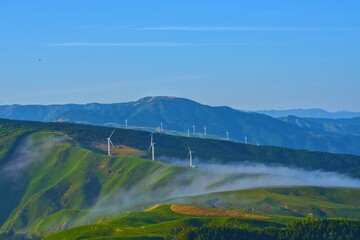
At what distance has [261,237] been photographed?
19725cm

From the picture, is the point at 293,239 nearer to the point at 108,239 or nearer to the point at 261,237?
the point at 261,237

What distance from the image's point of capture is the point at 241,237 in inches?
7638

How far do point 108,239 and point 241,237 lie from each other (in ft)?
106

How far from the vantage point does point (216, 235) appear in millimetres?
192250

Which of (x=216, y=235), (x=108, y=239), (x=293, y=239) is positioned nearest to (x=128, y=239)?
(x=108, y=239)

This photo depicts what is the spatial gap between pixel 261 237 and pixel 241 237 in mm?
6033

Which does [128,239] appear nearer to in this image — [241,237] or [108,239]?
[108,239]

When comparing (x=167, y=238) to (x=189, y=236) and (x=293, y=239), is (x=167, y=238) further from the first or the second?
(x=293, y=239)

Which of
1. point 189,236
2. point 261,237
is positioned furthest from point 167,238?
point 261,237

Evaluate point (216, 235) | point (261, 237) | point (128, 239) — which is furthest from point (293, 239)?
point (128, 239)

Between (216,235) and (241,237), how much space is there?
248 inches

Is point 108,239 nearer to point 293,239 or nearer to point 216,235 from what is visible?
point 216,235

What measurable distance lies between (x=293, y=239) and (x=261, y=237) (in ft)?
26.8

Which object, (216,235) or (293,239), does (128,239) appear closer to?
(216,235)
